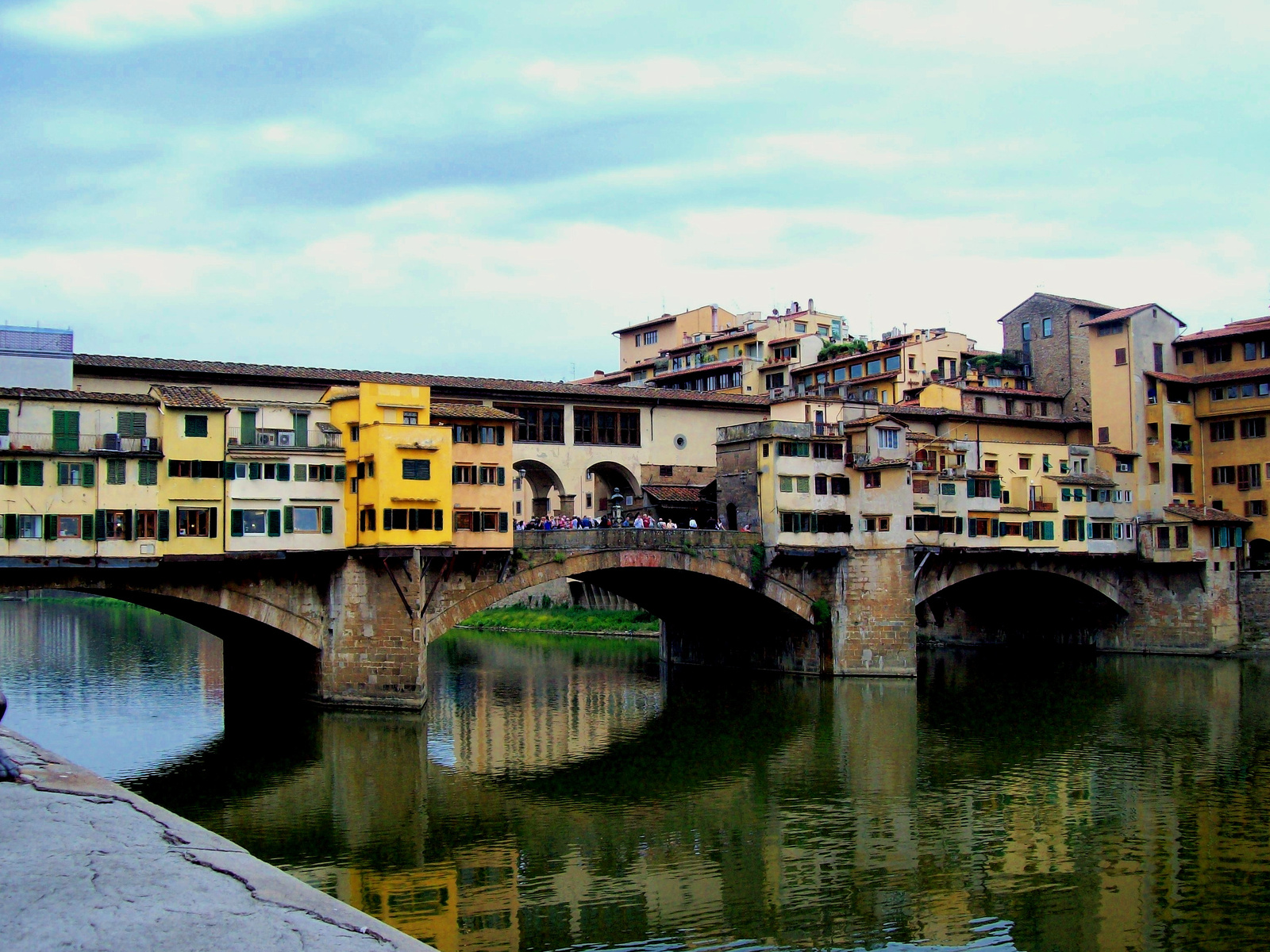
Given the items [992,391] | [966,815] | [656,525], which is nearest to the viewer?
[966,815]

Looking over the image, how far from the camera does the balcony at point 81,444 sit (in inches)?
1560

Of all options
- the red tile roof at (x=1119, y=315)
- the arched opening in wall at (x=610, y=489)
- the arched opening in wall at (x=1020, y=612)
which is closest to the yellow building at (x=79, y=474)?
the arched opening in wall at (x=610, y=489)

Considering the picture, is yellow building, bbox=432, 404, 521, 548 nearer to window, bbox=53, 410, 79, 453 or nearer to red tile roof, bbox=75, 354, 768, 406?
red tile roof, bbox=75, 354, 768, 406

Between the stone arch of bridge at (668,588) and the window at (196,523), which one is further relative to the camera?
the stone arch of bridge at (668,588)

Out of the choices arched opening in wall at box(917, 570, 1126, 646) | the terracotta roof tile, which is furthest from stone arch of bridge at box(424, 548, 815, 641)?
arched opening in wall at box(917, 570, 1126, 646)

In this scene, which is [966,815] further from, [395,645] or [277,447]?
[277,447]

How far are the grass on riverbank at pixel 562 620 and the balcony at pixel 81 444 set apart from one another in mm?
39729

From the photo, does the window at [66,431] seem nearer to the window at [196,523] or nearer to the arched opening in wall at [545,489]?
the window at [196,523]

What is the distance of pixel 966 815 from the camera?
98.9 feet

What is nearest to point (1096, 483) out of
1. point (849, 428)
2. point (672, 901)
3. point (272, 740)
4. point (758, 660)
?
point (849, 428)

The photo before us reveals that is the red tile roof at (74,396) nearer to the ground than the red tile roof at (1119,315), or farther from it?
nearer to the ground

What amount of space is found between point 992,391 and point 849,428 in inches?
633

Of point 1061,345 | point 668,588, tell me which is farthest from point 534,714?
point 1061,345

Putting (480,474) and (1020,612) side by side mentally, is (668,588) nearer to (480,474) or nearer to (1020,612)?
(480,474)
